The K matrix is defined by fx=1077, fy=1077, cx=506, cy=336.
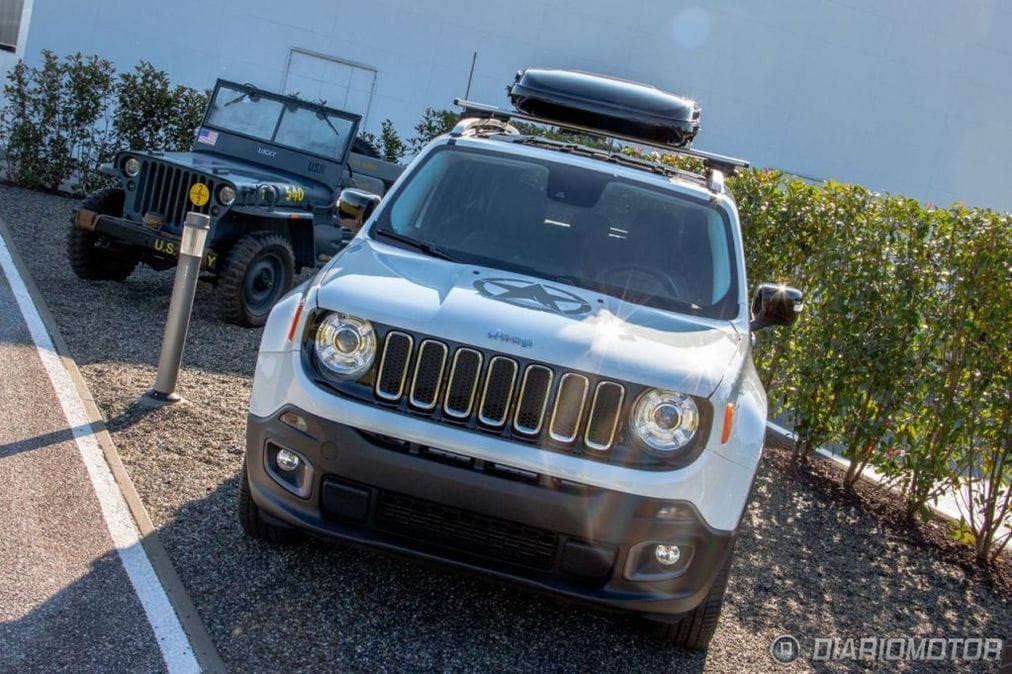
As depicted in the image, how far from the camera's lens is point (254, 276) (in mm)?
8602

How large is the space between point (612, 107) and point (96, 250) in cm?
479

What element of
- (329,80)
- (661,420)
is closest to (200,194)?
(661,420)

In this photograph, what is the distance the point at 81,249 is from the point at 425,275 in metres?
5.56

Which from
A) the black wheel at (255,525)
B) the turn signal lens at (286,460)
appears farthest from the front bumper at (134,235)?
the turn signal lens at (286,460)

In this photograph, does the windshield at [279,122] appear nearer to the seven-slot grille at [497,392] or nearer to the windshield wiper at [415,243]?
the windshield wiper at [415,243]

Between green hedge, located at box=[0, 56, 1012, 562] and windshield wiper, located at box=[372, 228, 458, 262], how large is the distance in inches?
139

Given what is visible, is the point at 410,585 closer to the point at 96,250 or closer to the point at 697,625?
the point at 697,625

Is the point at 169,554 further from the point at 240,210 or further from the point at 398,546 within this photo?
the point at 240,210

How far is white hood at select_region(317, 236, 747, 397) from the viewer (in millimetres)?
Result: 3723

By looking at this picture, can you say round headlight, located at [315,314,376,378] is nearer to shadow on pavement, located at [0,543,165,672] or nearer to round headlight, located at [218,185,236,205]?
shadow on pavement, located at [0,543,165,672]

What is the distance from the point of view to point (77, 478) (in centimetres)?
480

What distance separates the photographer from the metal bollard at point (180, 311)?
237 inches

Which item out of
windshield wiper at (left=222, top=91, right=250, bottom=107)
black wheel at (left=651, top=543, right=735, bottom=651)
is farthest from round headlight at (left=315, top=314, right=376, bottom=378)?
windshield wiper at (left=222, top=91, right=250, bottom=107)

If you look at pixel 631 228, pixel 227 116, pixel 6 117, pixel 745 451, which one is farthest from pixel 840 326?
pixel 6 117
